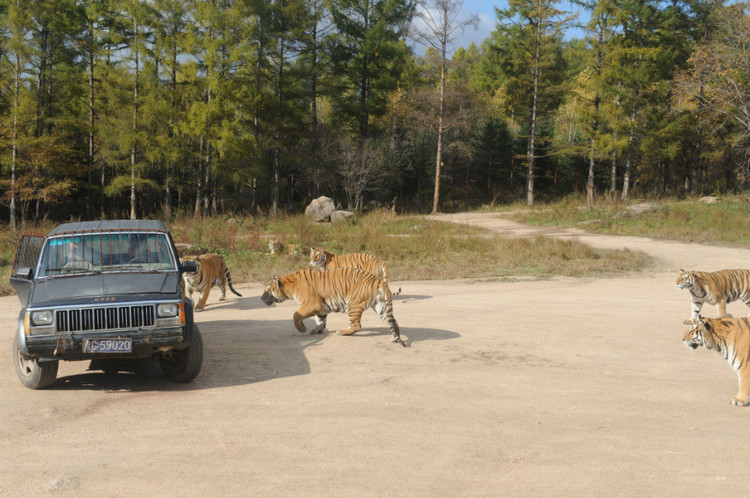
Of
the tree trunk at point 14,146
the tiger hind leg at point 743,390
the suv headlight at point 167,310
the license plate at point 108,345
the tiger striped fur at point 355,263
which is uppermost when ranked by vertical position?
the tree trunk at point 14,146

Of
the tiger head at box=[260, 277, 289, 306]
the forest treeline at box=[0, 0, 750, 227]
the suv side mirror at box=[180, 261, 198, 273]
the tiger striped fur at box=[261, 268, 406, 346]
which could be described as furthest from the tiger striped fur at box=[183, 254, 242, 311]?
the forest treeline at box=[0, 0, 750, 227]

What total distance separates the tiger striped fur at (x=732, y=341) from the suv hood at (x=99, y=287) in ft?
20.5

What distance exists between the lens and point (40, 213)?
39.9m

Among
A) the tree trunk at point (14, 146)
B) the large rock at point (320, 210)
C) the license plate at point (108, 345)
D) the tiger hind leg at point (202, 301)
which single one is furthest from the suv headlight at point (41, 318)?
the tree trunk at point (14, 146)

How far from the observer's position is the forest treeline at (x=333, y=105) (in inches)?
1399

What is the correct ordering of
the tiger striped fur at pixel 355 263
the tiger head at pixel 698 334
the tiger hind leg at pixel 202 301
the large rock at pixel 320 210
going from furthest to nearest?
the large rock at pixel 320 210 < the tiger striped fur at pixel 355 263 < the tiger hind leg at pixel 202 301 < the tiger head at pixel 698 334

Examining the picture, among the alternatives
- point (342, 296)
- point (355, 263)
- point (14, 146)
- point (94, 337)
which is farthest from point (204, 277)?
point (14, 146)

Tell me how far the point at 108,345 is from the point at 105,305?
18.4 inches

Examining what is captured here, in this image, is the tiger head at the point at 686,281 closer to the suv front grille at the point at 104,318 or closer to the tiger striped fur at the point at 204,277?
the tiger striped fur at the point at 204,277

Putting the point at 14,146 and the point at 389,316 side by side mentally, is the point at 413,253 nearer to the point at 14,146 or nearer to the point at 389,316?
the point at 389,316

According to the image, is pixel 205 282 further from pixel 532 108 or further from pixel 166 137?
pixel 532 108

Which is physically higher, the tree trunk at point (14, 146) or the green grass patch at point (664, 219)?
the tree trunk at point (14, 146)

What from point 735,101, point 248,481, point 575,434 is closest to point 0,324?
point 248,481

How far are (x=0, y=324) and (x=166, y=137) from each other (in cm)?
2747
